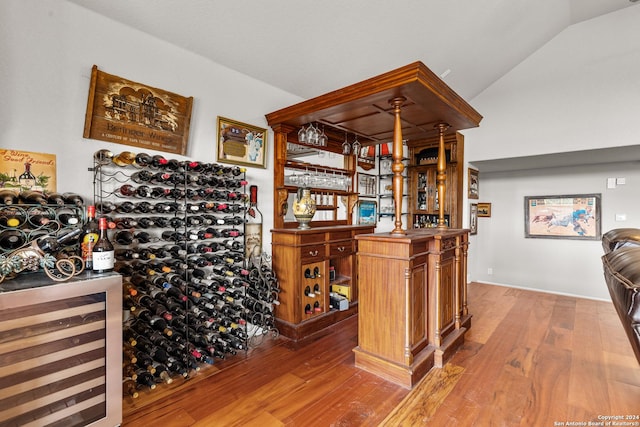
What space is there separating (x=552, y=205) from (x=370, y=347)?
4.85 metres

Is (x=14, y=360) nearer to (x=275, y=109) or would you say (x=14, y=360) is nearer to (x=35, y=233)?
(x=35, y=233)

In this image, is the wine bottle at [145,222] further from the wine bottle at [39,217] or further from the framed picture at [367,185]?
the framed picture at [367,185]

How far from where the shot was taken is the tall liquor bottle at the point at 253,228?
3.04 meters

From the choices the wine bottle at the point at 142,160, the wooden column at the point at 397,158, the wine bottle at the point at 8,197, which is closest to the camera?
the wine bottle at the point at 8,197

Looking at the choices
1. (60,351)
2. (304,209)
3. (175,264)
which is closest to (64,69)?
(175,264)

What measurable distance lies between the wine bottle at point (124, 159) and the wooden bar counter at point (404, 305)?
1.81m

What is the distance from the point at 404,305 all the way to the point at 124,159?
2313 mm

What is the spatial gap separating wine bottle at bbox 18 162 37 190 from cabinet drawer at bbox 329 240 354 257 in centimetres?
249

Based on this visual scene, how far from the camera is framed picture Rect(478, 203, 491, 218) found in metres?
6.02

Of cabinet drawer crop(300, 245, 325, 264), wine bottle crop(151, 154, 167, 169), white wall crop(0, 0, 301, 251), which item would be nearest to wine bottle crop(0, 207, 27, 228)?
white wall crop(0, 0, 301, 251)

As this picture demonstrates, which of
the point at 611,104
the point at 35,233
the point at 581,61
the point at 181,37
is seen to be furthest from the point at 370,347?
the point at 581,61

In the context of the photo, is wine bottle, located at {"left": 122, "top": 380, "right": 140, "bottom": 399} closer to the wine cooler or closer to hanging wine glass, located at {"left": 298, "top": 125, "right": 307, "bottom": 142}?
the wine cooler

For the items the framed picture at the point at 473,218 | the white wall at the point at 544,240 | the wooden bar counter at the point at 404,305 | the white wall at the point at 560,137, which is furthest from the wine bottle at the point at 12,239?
the white wall at the point at 544,240

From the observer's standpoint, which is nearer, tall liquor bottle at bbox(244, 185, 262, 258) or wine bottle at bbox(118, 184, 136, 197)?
wine bottle at bbox(118, 184, 136, 197)
